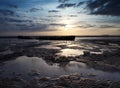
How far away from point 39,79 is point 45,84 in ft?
2.87

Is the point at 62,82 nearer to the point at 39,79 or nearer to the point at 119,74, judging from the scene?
the point at 39,79

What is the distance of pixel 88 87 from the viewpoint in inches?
287

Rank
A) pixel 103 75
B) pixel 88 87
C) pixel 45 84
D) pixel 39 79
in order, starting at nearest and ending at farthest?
pixel 88 87, pixel 45 84, pixel 39 79, pixel 103 75

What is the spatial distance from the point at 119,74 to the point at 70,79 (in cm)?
314

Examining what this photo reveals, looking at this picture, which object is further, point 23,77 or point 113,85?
point 23,77

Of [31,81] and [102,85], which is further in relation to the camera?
[31,81]

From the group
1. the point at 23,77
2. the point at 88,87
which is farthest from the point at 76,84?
the point at 23,77

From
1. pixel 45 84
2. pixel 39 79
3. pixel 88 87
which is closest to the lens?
pixel 88 87

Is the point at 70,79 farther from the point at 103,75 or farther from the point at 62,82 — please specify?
Answer: the point at 103,75

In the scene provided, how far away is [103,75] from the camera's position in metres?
9.45

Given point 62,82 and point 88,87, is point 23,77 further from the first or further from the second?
point 88,87

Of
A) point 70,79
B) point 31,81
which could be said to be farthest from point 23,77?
point 70,79

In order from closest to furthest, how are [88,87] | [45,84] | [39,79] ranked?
1. [88,87]
2. [45,84]
3. [39,79]

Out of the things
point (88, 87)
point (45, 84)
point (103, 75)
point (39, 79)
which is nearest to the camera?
point (88, 87)
